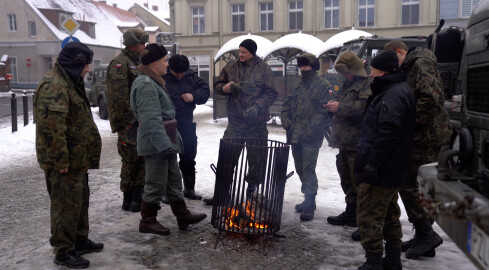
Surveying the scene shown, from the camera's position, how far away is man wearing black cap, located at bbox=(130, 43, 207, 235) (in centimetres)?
459

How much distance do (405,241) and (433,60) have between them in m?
1.81

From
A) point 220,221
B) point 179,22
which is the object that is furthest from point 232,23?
point 220,221

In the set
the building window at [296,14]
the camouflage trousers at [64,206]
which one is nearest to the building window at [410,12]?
the building window at [296,14]

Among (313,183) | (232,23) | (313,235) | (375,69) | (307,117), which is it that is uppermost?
(232,23)

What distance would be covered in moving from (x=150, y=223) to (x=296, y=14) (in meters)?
28.7

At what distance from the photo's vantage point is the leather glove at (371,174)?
3611mm

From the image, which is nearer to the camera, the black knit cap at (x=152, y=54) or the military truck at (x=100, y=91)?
the black knit cap at (x=152, y=54)

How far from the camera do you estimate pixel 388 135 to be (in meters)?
3.58

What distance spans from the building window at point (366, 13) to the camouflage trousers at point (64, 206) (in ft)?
93.1

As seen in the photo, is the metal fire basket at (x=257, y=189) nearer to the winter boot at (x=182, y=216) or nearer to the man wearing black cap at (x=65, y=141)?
the winter boot at (x=182, y=216)

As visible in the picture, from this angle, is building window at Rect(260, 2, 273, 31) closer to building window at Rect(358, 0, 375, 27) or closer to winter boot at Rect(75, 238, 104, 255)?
building window at Rect(358, 0, 375, 27)

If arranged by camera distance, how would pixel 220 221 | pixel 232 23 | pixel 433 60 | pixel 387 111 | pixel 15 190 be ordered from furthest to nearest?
pixel 232 23
pixel 15 190
pixel 220 221
pixel 433 60
pixel 387 111

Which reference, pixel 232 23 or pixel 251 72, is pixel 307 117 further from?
pixel 232 23

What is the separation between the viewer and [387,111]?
11.8 feet
